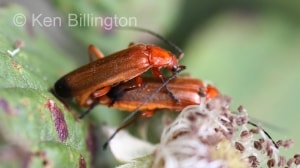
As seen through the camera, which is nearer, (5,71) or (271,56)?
(5,71)

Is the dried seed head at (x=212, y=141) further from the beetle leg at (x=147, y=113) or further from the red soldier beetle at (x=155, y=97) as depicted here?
the beetle leg at (x=147, y=113)

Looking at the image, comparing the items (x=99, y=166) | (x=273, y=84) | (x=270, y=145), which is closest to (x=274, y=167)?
(x=270, y=145)

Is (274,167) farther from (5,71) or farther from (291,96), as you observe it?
(291,96)

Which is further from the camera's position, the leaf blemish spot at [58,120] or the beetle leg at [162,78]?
the beetle leg at [162,78]

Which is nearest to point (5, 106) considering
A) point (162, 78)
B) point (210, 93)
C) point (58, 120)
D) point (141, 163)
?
point (58, 120)

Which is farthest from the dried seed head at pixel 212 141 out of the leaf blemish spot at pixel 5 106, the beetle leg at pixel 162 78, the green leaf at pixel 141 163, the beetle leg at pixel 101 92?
the leaf blemish spot at pixel 5 106

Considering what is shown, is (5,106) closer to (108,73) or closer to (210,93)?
(108,73)

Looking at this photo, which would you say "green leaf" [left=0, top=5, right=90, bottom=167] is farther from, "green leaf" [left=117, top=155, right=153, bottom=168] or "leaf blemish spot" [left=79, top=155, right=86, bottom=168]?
"green leaf" [left=117, top=155, right=153, bottom=168]
